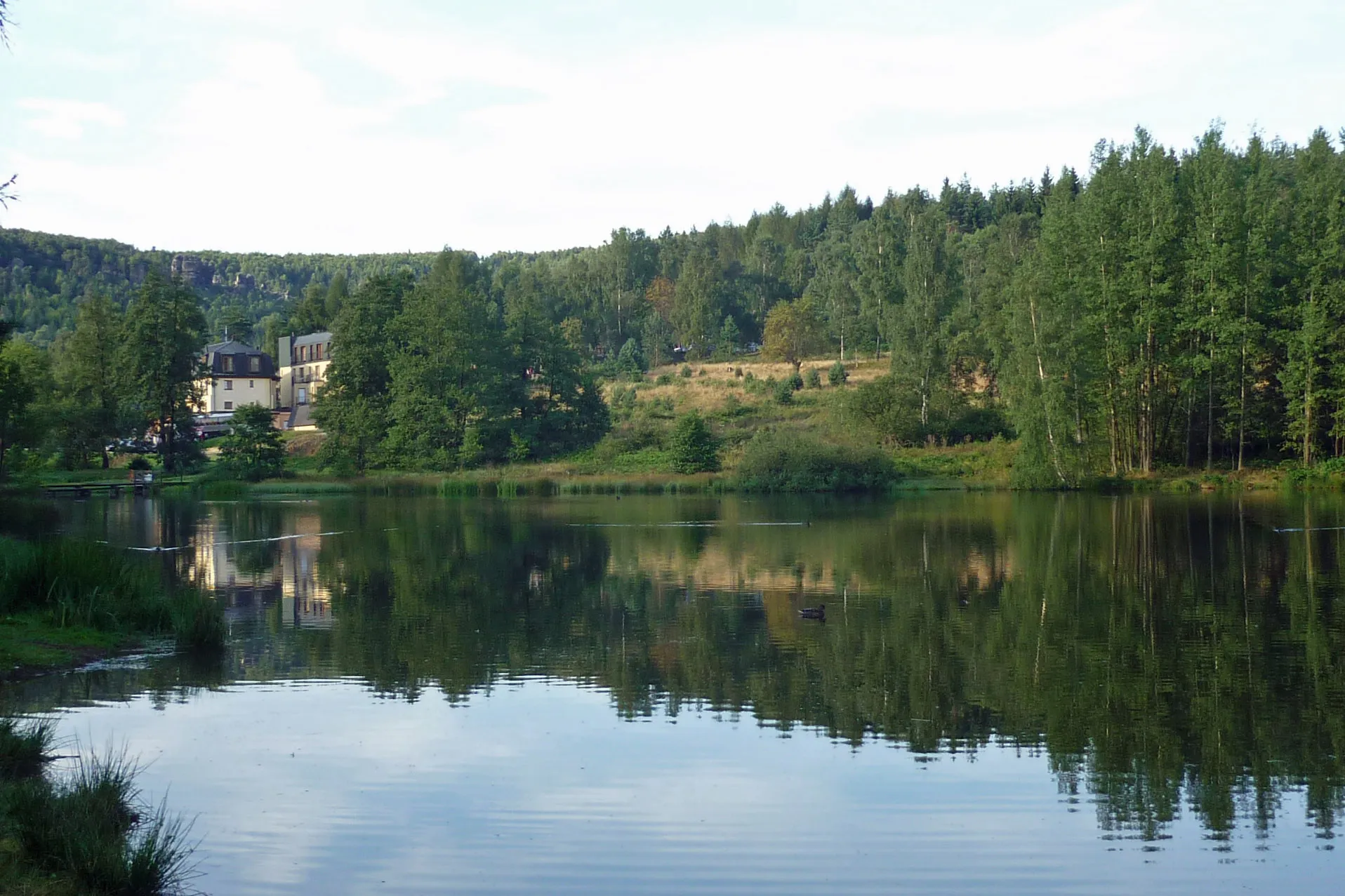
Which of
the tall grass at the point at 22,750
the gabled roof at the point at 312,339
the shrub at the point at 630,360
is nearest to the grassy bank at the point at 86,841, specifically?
the tall grass at the point at 22,750

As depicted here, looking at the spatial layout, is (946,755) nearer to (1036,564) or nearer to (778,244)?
(1036,564)

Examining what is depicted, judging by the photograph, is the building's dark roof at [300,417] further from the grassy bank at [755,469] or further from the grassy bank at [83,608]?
the grassy bank at [83,608]

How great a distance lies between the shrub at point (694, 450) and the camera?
6769 cm

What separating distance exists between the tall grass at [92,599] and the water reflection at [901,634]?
0.96 m

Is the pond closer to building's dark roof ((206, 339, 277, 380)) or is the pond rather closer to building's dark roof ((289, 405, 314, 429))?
building's dark roof ((289, 405, 314, 429))

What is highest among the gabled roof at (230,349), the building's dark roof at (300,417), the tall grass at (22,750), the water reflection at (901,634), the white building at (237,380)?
the gabled roof at (230,349)

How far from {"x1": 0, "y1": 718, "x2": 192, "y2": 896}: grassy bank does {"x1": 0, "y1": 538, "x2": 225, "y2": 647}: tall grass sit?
8.61 meters

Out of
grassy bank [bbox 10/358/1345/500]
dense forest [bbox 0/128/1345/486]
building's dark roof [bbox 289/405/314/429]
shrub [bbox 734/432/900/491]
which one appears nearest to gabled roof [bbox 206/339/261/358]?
building's dark roof [bbox 289/405/314/429]

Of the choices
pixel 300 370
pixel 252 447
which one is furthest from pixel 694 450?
pixel 300 370

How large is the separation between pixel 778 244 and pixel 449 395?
84.9 metres

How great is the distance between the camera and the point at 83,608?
1791 cm

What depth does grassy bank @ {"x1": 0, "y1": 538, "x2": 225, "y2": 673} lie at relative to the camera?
54.7 ft

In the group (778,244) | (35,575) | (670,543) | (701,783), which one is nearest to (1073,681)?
(701,783)

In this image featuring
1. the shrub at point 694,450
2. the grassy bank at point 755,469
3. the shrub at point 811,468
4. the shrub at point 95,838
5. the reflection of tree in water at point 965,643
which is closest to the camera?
the shrub at point 95,838
